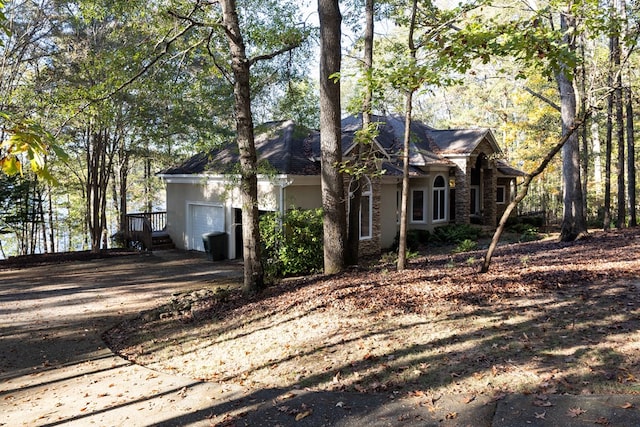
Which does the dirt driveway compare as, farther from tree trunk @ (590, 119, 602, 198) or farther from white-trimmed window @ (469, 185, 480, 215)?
tree trunk @ (590, 119, 602, 198)

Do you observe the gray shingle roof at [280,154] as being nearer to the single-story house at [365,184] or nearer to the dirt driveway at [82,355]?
the single-story house at [365,184]

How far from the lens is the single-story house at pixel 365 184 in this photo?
15.0 m

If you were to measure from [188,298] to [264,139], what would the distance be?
840cm

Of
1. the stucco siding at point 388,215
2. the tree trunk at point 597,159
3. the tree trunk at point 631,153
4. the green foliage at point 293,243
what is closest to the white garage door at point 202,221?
the green foliage at point 293,243

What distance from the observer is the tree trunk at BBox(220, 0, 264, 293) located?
9.34m

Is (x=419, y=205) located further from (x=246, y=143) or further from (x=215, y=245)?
(x=246, y=143)

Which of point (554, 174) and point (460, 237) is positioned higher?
point (554, 174)

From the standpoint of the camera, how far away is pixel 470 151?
21.9m

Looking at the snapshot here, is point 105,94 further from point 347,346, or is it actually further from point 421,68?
point 347,346

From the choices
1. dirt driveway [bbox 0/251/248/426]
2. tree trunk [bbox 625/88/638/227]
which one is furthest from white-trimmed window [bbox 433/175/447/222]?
dirt driveway [bbox 0/251/248/426]

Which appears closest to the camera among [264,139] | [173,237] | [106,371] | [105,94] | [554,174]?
[106,371]

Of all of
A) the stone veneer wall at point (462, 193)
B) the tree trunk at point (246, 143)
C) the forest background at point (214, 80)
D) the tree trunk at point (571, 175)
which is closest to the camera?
the forest background at point (214, 80)

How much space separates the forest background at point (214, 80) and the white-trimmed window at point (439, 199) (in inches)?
204

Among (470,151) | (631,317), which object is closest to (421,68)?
(631,317)
